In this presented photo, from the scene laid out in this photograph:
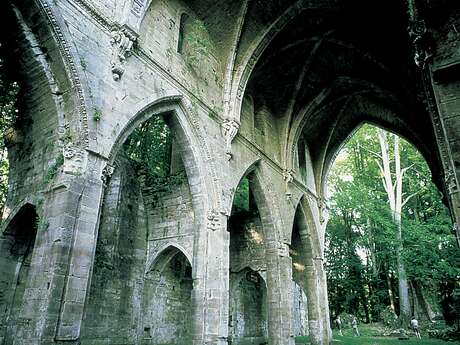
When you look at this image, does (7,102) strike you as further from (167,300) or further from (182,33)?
(167,300)

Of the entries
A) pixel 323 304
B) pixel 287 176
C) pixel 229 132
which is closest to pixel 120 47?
pixel 229 132

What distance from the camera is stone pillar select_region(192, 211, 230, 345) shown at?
328 inches

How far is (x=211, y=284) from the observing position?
880cm

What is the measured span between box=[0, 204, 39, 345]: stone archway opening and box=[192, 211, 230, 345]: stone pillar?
12.8ft

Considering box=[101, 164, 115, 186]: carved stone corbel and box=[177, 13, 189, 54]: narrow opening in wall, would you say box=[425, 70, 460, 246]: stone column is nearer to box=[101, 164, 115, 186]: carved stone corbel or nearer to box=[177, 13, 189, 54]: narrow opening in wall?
box=[101, 164, 115, 186]: carved stone corbel

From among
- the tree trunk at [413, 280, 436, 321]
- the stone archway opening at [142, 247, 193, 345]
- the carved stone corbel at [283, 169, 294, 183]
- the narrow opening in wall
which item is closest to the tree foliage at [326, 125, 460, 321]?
the tree trunk at [413, 280, 436, 321]

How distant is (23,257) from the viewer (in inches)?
289

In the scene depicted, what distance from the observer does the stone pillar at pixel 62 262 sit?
5016 millimetres

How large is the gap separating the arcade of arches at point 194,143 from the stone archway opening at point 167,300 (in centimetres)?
8

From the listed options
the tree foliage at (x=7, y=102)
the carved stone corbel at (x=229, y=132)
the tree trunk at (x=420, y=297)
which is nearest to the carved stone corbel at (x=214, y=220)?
the carved stone corbel at (x=229, y=132)

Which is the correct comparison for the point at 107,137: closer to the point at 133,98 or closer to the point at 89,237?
the point at 133,98

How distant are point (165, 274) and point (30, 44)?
370 inches

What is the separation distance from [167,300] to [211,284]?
4982 millimetres

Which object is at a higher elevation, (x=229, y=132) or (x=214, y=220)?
(x=229, y=132)
